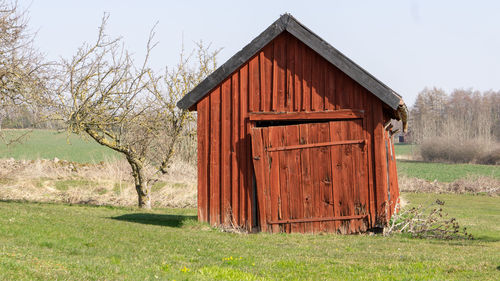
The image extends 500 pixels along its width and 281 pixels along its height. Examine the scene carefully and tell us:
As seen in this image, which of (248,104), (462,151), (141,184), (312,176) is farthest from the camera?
(462,151)

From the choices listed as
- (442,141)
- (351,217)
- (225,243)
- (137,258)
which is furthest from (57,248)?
(442,141)

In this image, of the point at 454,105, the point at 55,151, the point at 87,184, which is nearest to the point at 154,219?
the point at 87,184

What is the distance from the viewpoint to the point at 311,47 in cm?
1475

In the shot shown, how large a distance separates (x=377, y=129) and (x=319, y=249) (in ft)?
12.7

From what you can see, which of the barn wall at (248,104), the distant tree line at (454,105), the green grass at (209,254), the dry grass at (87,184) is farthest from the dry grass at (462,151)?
the barn wall at (248,104)

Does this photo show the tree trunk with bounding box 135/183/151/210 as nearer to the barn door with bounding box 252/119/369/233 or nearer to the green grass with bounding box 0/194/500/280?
the green grass with bounding box 0/194/500/280

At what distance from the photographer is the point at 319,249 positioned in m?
12.1

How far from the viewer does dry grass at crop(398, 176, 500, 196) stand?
1399 inches

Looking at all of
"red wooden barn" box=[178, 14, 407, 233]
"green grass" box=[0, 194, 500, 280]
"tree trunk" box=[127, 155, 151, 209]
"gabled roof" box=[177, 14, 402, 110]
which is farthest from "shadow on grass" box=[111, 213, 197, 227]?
"gabled roof" box=[177, 14, 402, 110]

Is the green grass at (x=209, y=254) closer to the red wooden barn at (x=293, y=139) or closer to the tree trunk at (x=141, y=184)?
the red wooden barn at (x=293, y=139)

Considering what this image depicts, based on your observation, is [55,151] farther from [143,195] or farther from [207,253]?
[207,253]

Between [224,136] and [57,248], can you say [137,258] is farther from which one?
[224,136]

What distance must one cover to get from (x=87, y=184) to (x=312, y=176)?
17410mm

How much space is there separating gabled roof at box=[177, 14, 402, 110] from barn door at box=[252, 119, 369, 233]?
0.99 meters
